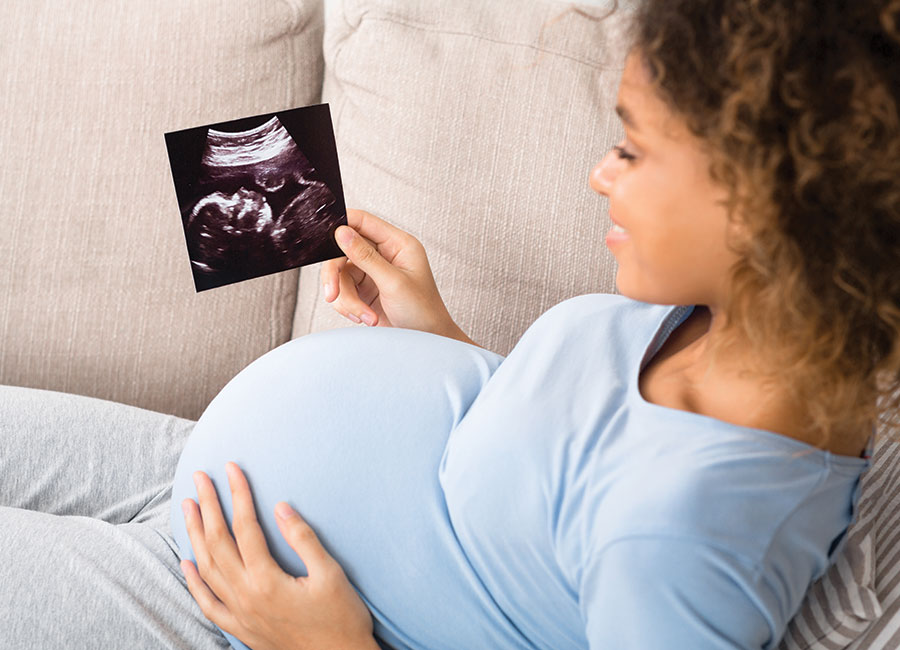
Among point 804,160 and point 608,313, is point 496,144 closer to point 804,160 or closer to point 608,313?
point 608,313

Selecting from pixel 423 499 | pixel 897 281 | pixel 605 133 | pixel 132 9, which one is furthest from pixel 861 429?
pixel 132 9

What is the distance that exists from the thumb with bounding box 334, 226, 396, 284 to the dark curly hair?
1.54ft

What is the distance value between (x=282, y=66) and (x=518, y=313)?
0.57m

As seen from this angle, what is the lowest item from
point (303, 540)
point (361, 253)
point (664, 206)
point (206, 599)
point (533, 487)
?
point (206, 599)

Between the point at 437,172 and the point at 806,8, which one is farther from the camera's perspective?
the point at 437,172

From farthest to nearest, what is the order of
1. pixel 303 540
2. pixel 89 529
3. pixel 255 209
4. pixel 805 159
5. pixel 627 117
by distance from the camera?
pixel 255 209
pixel 89 529
pixel 303 540
pixel 627 117
pixel 805 159

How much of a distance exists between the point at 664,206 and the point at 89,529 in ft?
2.29

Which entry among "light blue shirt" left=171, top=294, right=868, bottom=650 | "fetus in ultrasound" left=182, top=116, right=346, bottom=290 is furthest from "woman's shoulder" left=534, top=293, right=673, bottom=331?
"fetus in ultrasound" left=182, top=116, right=346, bottom=290

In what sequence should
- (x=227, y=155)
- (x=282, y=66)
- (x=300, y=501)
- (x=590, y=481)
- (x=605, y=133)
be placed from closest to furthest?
(x=590, y=481) → (x=300, y=501) → (x=227, y=155) → (x=605, y=133) → (x=282, y=66)

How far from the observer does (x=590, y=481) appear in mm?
734

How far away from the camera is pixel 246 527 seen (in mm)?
852

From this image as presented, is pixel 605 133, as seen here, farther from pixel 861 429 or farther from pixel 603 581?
pixel 603 581

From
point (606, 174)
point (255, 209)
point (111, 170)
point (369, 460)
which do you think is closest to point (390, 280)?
point (255, 209)

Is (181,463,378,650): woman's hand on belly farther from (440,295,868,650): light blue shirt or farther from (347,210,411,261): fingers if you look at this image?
(347,210,411,261): fingers
